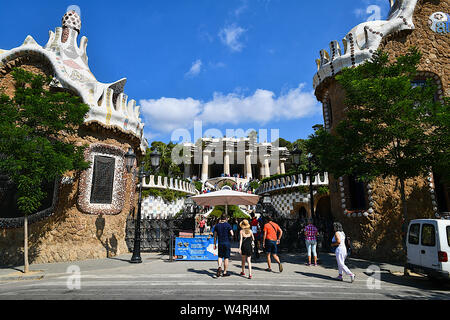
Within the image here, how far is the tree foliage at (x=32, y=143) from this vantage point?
7.99 meters

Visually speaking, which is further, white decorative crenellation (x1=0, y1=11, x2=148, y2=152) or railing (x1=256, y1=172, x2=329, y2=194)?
railing (x1=256, y1=172, x2=329, y2=194)

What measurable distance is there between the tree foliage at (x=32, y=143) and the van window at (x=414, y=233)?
1098cm

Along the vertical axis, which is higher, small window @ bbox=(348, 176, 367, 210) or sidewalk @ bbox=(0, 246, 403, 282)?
small window @ bbox=(348, 176, 367, 210)

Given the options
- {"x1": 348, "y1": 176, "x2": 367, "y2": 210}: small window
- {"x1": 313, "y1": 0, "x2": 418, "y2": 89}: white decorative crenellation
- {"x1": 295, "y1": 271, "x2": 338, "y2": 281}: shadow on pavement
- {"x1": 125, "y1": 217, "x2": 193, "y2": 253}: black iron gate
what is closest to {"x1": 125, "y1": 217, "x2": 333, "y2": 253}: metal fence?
{"x1": 125, "y1": 217, "x2": 193, "y2": 253}: black iron gate

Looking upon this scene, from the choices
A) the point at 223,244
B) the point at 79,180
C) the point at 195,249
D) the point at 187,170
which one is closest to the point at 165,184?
the point at 79,180

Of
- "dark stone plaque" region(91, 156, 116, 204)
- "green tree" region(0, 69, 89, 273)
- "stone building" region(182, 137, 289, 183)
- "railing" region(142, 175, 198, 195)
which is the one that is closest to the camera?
"green tree" region(0, 69, 89, 273)

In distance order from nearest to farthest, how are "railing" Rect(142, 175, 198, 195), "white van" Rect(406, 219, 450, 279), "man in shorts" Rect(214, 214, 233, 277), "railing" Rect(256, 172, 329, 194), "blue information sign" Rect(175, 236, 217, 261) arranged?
"white van" Rect(406, 219, 450, 279) < "man in shorts" Rect(214, 214, 233, 277) < "blue information sign" Rect(175, 236, 217, 261) < "railing" Rect(256, 172, 329, 194) < "railing" Rect(142, 175, 198, 195)

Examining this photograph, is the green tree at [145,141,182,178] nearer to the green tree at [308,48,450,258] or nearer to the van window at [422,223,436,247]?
the green tree at [308,48,450,258]

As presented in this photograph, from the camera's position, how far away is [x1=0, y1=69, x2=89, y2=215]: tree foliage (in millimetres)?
7988

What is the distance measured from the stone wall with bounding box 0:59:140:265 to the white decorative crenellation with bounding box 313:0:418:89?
37.2 ft

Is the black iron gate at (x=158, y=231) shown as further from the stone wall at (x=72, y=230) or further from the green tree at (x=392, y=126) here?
the green tree at (x=392, y=126)

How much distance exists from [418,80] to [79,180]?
52.8 ft
